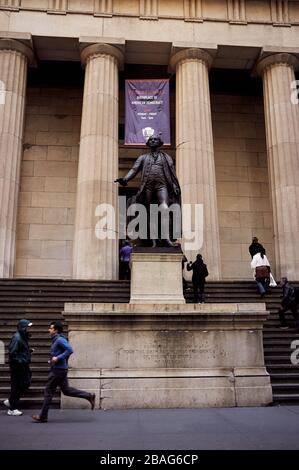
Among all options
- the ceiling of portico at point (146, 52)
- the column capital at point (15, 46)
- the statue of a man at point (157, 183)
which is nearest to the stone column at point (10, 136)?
the column capital at point (15, 46)

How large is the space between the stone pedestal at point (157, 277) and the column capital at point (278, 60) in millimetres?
14162

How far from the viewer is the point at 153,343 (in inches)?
326

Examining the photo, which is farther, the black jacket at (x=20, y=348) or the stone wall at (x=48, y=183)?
the stone wall at (x=48, y=183)

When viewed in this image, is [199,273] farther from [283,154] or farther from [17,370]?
[283,154]

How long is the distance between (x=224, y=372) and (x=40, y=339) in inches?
188

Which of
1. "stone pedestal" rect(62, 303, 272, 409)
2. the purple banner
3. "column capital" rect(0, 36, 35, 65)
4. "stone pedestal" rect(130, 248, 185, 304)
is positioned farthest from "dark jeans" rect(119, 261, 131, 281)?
"column capital" rect(0, 36, 35, 65)

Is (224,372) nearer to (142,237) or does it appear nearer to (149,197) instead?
(142,237)

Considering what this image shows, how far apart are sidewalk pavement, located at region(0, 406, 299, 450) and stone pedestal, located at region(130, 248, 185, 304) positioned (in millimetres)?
2327

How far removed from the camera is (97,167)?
1800cm

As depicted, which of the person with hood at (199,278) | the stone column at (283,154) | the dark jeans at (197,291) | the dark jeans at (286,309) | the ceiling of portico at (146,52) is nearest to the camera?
the dark jeans at (286,309)

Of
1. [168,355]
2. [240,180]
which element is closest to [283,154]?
[240,180]

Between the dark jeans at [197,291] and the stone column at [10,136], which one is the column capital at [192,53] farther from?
the dark jeans at [197,291]

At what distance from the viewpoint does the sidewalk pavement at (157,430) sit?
16.2 ft
